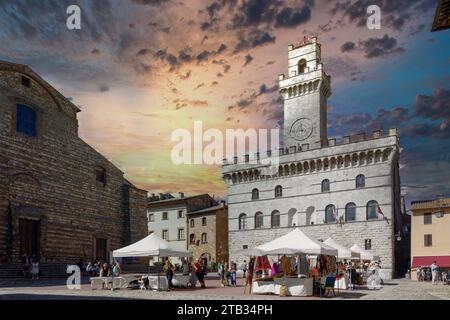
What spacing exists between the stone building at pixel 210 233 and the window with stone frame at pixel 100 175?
2143cm

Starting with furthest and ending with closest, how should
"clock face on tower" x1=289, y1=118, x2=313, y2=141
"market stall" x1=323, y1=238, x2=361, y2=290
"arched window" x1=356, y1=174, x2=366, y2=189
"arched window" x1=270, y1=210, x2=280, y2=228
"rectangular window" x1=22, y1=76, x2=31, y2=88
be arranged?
"clock face on tower" x1=289, y1=118, x2=313, y2=141, "arched window" x1=270, y1=210, x2=280, y2=228, "arched window" x1=356, y1=174, x2=366, y2=189, "rectangular window" x1=22, y1=76, x2=31, y2=88, "market stall" x1=323, y1=238, x2=361, y2=290

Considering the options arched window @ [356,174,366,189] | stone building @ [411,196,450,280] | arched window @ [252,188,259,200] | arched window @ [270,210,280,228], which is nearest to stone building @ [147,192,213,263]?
arched window @ [252,188,259,200]

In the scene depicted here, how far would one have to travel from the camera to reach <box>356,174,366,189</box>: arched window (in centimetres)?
4297

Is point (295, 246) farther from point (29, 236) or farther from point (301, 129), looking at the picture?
point (301, 129)

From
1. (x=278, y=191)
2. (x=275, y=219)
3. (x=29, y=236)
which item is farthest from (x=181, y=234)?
(x=29, y=236)

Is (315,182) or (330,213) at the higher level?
(315,182)

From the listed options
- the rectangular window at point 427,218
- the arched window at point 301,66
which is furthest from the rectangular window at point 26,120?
the rectangular window at point 427,218

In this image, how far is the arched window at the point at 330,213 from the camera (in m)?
44.3

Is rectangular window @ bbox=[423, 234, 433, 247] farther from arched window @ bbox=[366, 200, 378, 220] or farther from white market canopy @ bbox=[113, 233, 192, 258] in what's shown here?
white market canopy @ bbox=[113, 233, 192, 258]

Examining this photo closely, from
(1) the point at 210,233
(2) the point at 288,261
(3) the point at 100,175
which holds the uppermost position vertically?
(3) the point at 100,175

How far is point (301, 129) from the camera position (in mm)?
50062

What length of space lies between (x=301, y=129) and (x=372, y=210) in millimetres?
11355

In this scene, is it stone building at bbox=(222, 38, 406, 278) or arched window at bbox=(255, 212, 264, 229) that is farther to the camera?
arched window at bbox=(255, 212, 264, 229)
